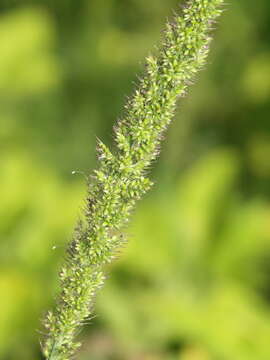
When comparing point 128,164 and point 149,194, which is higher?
point 149,194

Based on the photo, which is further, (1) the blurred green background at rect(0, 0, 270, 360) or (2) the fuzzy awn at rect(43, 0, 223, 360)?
(1) the blurred green background at rect(0, 0, 270, 360)

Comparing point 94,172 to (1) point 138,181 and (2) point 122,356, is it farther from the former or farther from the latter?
(2) point 122,356

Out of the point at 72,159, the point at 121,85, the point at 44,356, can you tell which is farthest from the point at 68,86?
the point at 44,356

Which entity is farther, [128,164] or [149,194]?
[149,194]

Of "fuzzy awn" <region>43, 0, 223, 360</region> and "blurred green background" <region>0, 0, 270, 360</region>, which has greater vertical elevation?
"blurred green background" <region>0, 0, 270, 360</region>
